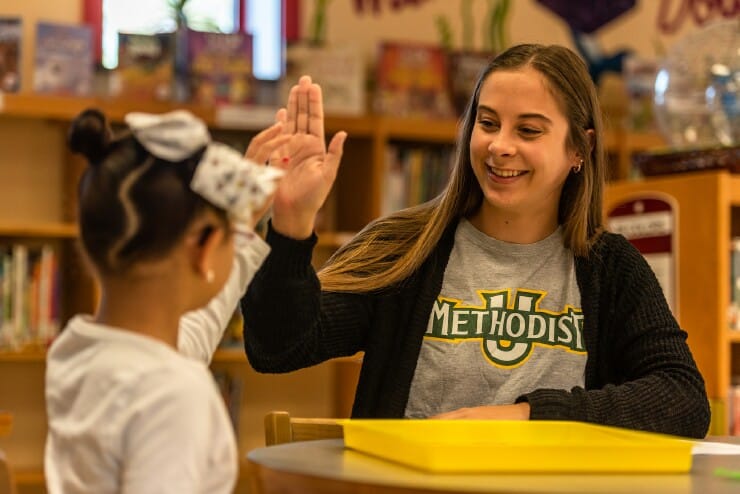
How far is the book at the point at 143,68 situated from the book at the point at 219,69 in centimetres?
9

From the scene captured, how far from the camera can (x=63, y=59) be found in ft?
12.3

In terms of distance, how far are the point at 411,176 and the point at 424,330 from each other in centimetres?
227

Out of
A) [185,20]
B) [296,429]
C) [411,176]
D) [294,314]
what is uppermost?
[185,20]

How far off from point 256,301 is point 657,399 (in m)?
0.59

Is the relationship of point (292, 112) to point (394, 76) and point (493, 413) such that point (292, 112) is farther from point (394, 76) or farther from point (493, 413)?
point (394, 76)

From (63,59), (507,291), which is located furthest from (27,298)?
(507,291)

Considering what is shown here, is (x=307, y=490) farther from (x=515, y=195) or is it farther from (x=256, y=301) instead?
(x=515, y=195)

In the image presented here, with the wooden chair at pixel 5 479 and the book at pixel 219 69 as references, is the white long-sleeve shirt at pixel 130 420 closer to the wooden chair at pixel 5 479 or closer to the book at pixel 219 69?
the wooden chair at pixel 5 479

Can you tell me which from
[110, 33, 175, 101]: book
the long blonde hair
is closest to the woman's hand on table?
the long blonde hair

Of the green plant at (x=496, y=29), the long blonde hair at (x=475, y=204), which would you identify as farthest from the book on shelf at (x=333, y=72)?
the long blonde hair at (x=475, y=204)

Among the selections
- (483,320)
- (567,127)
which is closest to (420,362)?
(483,320)

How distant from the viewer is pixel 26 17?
12.8 ft

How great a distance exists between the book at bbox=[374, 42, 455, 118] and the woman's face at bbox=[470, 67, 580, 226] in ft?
7.01

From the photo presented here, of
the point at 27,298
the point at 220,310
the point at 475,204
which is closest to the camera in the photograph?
the point at 220,310
